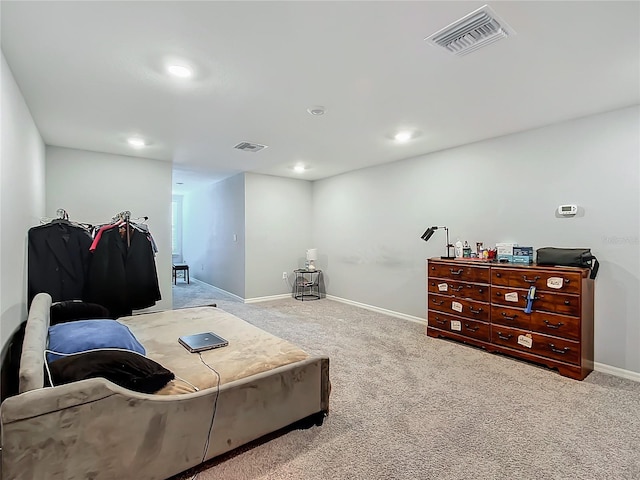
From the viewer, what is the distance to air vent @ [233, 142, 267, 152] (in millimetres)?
4250

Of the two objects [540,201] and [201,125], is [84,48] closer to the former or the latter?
[201,125]

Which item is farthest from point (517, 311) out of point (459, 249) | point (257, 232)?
point (257, 232)

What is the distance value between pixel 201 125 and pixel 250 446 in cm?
Answer: 302

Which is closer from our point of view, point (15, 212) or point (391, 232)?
point (15, 212)

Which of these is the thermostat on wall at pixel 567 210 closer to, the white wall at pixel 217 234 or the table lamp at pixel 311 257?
the table lamp at pixel 311 257

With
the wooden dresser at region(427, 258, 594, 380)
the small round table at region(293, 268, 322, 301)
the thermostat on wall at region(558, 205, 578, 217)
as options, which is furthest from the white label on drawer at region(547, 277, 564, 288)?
the small round table at region(293, 268, 322, 301)

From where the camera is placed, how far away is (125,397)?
1.48 m

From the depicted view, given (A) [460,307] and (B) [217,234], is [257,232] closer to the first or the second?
(B) [217,234]

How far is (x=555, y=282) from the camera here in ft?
9.97

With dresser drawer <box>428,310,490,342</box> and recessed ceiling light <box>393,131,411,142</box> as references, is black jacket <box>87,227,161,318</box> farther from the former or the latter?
dresser drawer <box>428,310,490,342</box>

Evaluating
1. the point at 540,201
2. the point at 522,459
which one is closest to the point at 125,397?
the point at 522,459

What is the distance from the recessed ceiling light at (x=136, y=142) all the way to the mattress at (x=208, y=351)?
2.23 m

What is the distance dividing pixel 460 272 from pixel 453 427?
196 cm

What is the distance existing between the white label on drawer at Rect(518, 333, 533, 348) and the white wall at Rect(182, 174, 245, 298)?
4434mm
